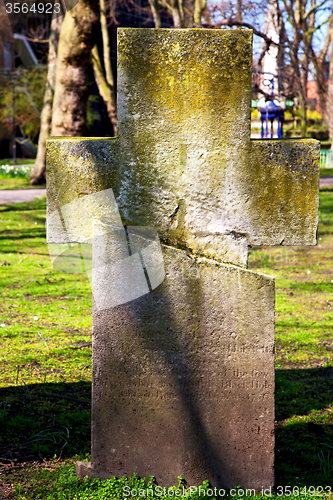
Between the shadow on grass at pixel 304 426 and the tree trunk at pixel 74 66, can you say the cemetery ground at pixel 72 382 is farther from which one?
the tree trunk at pixel 74 66

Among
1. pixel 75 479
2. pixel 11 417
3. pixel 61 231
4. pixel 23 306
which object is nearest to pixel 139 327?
pixel 61 231

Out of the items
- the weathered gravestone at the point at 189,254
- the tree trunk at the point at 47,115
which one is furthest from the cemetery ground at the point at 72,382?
the tree trunk at the point at 47,115

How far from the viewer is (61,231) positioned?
2.50m

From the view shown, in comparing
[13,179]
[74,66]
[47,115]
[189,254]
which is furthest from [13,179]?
[189,254]

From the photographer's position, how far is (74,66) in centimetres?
1171

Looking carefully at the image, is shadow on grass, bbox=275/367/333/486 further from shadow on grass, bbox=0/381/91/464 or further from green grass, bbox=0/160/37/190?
green grass, bbox=0/160/37/190

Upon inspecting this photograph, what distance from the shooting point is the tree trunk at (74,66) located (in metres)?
11.0

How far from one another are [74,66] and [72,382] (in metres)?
9.55

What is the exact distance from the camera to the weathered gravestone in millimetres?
2402

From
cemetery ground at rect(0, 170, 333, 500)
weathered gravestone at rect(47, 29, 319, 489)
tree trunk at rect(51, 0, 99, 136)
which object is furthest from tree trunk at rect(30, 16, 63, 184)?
weathered gravestone at rect(47, 29, 319, 489)

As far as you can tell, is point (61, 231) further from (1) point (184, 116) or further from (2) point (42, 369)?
(2) point (42, 369)

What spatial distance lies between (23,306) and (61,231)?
10.7ft

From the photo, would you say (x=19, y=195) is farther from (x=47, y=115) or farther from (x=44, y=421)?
(x=44, y=421)

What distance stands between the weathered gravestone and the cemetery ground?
0.31 meters
